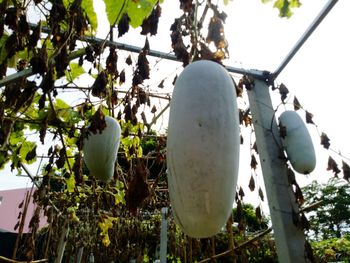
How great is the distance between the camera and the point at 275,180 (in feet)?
6.06

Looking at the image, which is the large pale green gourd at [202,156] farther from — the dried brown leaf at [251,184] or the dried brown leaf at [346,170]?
the dried brown leaf at [346,170]

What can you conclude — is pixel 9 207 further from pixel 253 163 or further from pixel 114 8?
pixel 114 8

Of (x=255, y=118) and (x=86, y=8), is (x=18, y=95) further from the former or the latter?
(x=255, y=118)

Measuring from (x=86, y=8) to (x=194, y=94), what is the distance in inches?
35.7

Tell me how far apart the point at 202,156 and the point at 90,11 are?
1074 millimetres

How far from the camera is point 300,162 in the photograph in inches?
72.1

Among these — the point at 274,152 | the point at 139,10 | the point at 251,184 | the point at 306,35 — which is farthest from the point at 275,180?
the point at 139,10

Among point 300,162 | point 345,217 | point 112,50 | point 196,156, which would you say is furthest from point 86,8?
point 345,217

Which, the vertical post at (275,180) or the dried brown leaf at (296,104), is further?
the dried brown leaf at (296,104)

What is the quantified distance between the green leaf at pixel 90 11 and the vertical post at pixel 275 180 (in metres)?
1.04

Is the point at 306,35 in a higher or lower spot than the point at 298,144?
higher

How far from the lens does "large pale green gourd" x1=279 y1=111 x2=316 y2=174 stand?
6.00 ft

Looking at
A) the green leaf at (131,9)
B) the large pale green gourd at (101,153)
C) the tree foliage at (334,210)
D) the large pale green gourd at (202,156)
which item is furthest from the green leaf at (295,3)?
the tree foliage at (334,210)

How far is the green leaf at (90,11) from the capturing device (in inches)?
59.3
